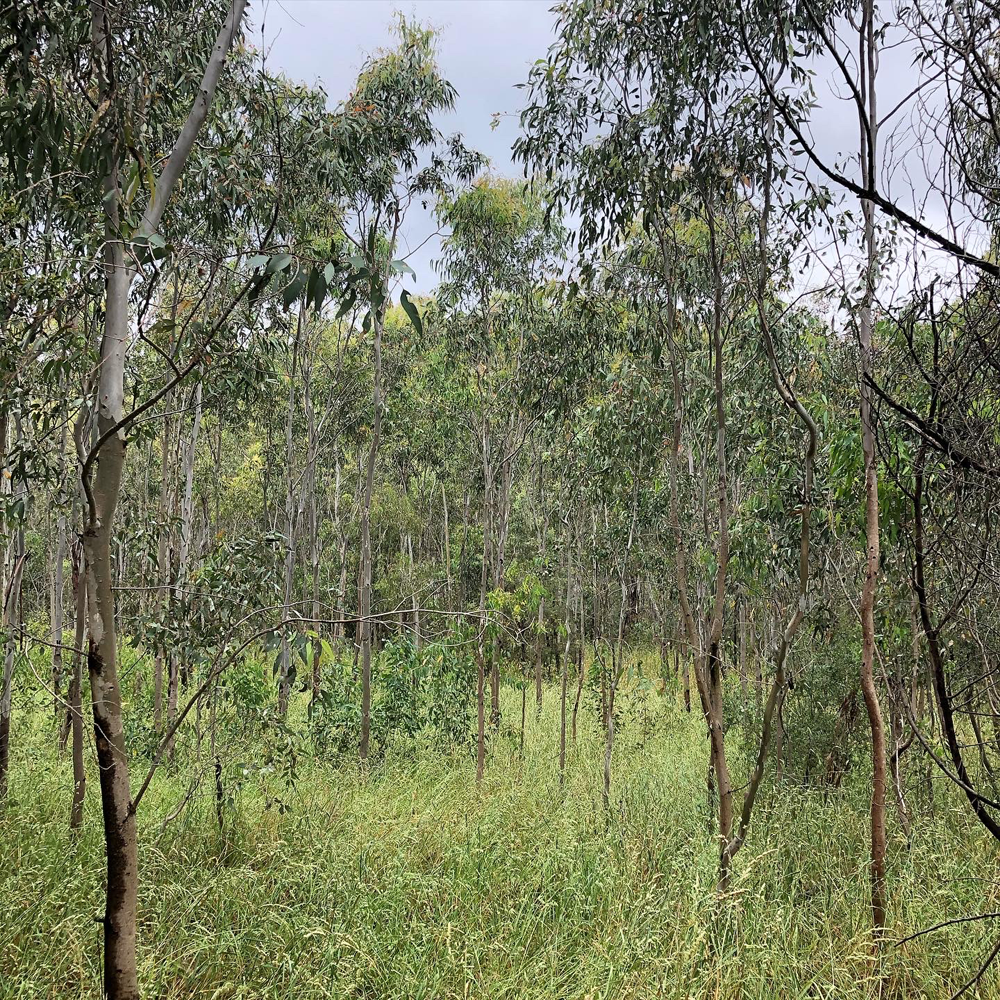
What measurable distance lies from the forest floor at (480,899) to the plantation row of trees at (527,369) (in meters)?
0.32

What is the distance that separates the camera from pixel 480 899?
412cm

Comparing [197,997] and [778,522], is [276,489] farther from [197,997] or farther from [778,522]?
[197,997]

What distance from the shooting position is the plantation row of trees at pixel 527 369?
87.0 inches

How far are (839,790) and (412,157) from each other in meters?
7.40

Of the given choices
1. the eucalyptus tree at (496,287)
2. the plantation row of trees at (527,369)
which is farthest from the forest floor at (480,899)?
the eucalyptus tree at (496,287)

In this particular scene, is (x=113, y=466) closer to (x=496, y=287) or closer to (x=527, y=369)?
(x=527, y=369)

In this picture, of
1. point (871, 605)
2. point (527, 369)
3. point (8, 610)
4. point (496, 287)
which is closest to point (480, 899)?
point (871, 605)

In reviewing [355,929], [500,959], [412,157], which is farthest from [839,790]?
[412,157]

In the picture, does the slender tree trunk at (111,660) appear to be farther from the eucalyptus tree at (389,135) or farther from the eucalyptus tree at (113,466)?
the eucalyptus tree at (389,135)

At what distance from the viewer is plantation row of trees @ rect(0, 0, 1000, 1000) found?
2209 mm

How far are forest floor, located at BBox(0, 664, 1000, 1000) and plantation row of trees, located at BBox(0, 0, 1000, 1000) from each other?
1.04 feet

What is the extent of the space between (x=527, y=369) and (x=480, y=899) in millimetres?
5698

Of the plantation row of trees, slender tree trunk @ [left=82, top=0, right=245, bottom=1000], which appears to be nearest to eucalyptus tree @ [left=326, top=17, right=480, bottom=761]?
the plantation row of trees

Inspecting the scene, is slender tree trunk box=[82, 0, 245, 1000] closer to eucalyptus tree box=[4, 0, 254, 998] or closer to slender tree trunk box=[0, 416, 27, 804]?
eucalyptus tree box=[4, 0, 254, 998]
